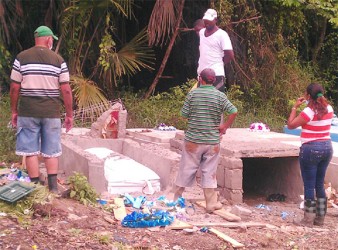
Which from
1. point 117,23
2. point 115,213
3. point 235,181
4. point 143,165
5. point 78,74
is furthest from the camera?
point 117,23

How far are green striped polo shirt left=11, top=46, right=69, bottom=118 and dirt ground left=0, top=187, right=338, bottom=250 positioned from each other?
43.1 inches

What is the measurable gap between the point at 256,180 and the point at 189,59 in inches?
210

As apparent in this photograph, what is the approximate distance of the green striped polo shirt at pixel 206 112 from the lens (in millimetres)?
6980

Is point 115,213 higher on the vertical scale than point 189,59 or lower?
lower

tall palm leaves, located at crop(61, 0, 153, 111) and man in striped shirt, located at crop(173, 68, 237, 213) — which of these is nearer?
man in striped shirt, located at crop(173, 68, 237, 213)

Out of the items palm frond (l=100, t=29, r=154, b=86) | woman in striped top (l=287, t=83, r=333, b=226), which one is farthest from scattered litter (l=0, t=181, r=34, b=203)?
palm frond (l=100, t=29, r=154, b=86)

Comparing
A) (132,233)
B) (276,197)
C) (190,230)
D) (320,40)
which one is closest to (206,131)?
(190,230)

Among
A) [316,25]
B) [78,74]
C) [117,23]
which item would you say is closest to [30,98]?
[78,74]

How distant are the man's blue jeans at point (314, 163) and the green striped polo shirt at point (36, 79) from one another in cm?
287

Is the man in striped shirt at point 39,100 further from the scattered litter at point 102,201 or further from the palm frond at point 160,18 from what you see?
the palm frond at point 160,18

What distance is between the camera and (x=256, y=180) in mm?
9984

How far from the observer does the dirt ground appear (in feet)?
17.7

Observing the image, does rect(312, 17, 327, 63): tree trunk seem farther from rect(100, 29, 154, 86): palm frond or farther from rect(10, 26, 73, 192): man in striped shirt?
rect(10, 26, 73, 192): man in striped shirt

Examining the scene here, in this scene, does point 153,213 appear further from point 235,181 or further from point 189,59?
point 189,59
